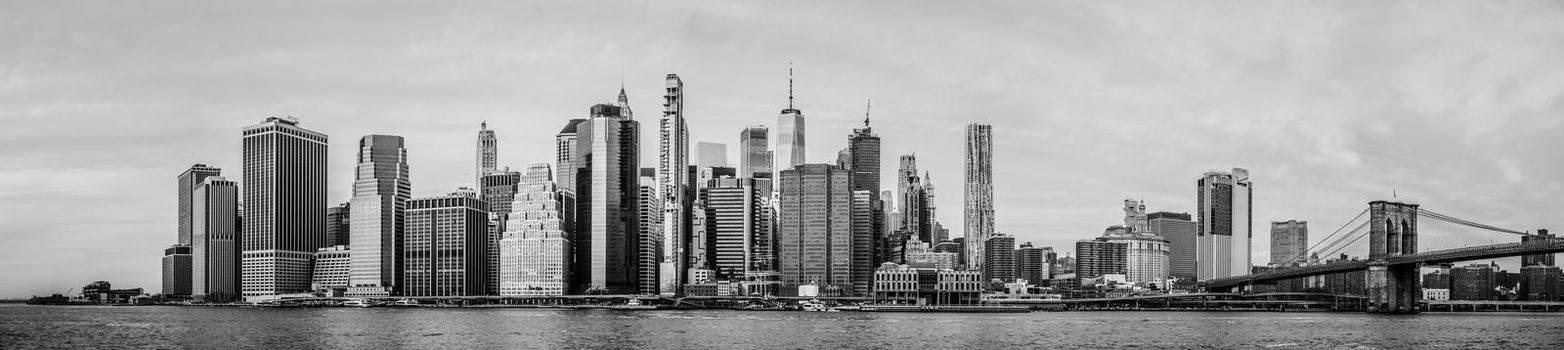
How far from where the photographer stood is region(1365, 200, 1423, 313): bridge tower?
17388 cm

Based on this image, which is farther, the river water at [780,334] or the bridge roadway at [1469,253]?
the bridge roadway at [1469,253]

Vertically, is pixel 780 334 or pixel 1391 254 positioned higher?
pixel 1391 254

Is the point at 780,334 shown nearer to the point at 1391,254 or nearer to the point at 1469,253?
the point at 1469,253

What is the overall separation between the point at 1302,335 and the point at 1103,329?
18.0 meters

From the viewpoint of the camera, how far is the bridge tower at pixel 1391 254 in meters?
174

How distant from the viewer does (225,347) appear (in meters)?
97.4

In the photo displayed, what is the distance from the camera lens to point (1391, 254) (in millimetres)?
176250

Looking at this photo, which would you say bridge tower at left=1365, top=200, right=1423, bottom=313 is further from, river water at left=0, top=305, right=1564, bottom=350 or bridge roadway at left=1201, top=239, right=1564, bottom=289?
river water at left=0, top=305, right=1564, bottom=350

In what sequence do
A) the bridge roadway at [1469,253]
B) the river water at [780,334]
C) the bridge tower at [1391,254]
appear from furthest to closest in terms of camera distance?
the bridge tower at [1391,254] → the bridge roadway at [1469,253] → the river water at [780,334]

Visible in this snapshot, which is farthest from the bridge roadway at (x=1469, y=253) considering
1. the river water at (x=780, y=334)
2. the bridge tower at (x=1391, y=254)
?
the river water at (x=780, y=334)

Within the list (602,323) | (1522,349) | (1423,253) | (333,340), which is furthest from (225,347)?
(1423,253)

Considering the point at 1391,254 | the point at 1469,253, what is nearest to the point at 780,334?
the point at 1469,253

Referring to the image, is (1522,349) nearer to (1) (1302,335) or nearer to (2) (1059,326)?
(1) (1302,335)

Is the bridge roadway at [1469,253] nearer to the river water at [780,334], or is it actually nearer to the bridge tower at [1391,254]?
the bridge tower at [1391,254]
